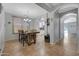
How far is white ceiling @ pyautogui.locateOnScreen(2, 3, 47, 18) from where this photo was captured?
5.40 feet

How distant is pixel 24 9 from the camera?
5.50 feet

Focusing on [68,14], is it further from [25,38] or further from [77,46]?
[25,38]

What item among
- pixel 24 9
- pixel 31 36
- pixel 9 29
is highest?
pixel 24 9

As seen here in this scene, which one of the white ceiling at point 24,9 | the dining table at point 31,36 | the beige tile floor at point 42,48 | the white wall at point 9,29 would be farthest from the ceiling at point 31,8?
the beige tile floor at point 42,48

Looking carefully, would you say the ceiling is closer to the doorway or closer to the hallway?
the doorway

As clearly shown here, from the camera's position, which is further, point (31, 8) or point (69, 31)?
point (69, 31)

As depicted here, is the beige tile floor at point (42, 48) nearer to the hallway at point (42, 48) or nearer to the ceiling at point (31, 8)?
the hallway at point (42, 48)

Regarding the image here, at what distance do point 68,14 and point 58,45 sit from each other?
2.16ft

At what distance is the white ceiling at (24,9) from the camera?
5.40 feet

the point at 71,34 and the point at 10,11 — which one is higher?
the point at 10,11

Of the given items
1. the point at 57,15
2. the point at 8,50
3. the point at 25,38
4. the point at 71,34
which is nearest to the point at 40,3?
the point at 57,15

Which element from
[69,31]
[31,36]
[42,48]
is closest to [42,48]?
[42,48]

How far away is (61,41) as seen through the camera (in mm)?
1861

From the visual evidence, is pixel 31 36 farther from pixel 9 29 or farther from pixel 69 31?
pixel 69 31
